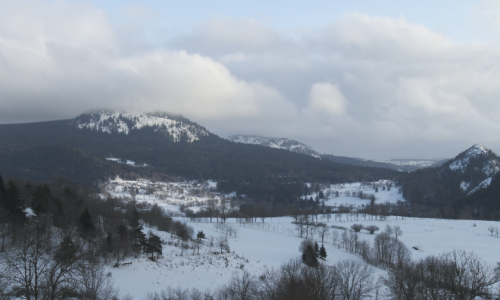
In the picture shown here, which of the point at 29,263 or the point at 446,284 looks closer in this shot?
the point at 29,263

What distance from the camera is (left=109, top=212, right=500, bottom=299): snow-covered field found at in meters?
46.4

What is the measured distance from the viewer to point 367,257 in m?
77.8

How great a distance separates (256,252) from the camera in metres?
79.1

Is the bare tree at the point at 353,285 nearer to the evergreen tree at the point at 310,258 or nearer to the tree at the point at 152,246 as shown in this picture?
the evergreen tree at the point at 310,258

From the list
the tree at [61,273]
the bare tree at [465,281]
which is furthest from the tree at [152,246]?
the bare tree at [465,281]

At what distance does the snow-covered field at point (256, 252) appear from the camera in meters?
46.4

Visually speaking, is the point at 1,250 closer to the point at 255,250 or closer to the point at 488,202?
the point at 255,250

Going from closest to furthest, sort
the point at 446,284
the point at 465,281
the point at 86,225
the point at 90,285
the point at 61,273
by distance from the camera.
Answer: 1. the point at 61,273
2. the point at 446,284
3. the point at 465,281
4. the point at 90,285
5. the point at 86,225

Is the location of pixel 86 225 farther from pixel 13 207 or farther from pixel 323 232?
pixel 323 232

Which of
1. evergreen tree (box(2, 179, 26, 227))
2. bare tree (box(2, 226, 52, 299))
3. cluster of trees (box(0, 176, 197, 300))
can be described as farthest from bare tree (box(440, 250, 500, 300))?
evergreen tree (box(2, 179, 26, 227))

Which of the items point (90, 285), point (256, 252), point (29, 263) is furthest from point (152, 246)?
point (29, 263)

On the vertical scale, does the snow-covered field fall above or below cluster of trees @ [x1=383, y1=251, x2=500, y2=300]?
below

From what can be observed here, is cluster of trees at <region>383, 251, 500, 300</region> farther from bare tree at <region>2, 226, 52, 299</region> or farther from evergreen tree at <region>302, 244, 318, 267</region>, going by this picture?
bare tree at <region>2, 226, 52, 299</region>

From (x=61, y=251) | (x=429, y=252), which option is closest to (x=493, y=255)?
(x=429, y=252)
